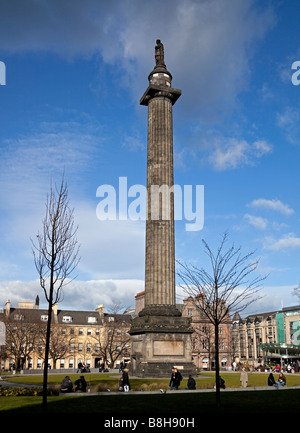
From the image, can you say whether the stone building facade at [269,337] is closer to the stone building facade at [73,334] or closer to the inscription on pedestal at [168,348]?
the stone building facade at [73,334]

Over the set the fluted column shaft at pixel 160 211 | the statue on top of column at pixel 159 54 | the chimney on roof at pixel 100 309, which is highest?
the statue on top of column at pixel 159 54

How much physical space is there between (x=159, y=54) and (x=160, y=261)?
2167 centimetres

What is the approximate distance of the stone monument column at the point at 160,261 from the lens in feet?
107

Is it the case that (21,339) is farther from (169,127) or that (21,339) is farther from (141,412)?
(141,412)

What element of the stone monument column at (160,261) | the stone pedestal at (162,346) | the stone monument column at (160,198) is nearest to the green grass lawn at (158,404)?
the stone pedestal at (162,346)

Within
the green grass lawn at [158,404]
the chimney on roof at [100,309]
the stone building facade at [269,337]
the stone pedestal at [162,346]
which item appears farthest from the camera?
the chimney on roof at [100,309]

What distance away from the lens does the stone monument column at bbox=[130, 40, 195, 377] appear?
32750mm

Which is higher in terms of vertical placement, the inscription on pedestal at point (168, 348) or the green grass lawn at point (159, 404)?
the inscription on pedestal at point (168, 348)

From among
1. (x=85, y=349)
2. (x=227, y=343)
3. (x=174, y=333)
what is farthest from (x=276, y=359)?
(x=174, y=333)

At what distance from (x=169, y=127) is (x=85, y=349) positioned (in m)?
66.2

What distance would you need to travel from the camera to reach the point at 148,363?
32000mm

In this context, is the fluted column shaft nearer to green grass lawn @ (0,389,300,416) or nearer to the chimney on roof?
green grass lawn @ (0,389,300,416)

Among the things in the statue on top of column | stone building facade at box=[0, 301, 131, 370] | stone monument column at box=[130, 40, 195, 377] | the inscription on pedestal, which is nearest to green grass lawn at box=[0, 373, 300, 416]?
the inscription on pedestal
